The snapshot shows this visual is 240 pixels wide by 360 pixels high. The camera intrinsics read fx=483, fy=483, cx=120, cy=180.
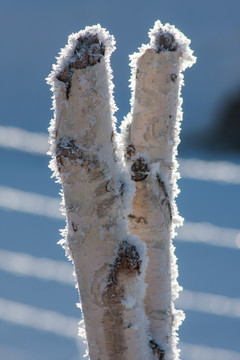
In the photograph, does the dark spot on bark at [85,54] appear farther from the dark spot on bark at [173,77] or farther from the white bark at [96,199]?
the dark spot on bark at [173,77]

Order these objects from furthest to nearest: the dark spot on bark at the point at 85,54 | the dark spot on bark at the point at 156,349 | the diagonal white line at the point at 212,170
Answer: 1. the diagonal white line at the point at 212,170
2. the dark spot on bark at the point at 156,349
3. the dark spot on bark at the point at 85,54

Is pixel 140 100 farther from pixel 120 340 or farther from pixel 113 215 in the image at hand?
pixel 120 340

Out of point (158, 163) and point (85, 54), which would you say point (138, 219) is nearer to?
point (158, 163)

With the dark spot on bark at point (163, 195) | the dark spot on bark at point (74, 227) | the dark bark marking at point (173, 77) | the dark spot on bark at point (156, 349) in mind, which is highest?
the dark bark marking at point (173, 77)

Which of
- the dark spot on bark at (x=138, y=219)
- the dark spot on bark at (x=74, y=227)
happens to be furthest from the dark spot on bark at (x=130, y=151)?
the dark spot on bark at (x=74, y=227)

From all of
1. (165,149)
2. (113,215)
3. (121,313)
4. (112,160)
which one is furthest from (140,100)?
(121,313)

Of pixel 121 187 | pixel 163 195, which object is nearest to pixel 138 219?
pixel 163 195

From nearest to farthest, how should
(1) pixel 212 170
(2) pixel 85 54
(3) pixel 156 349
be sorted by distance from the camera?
(2) pixel 85 54, (3) pixel 156 349, (1) pixel 212 170
